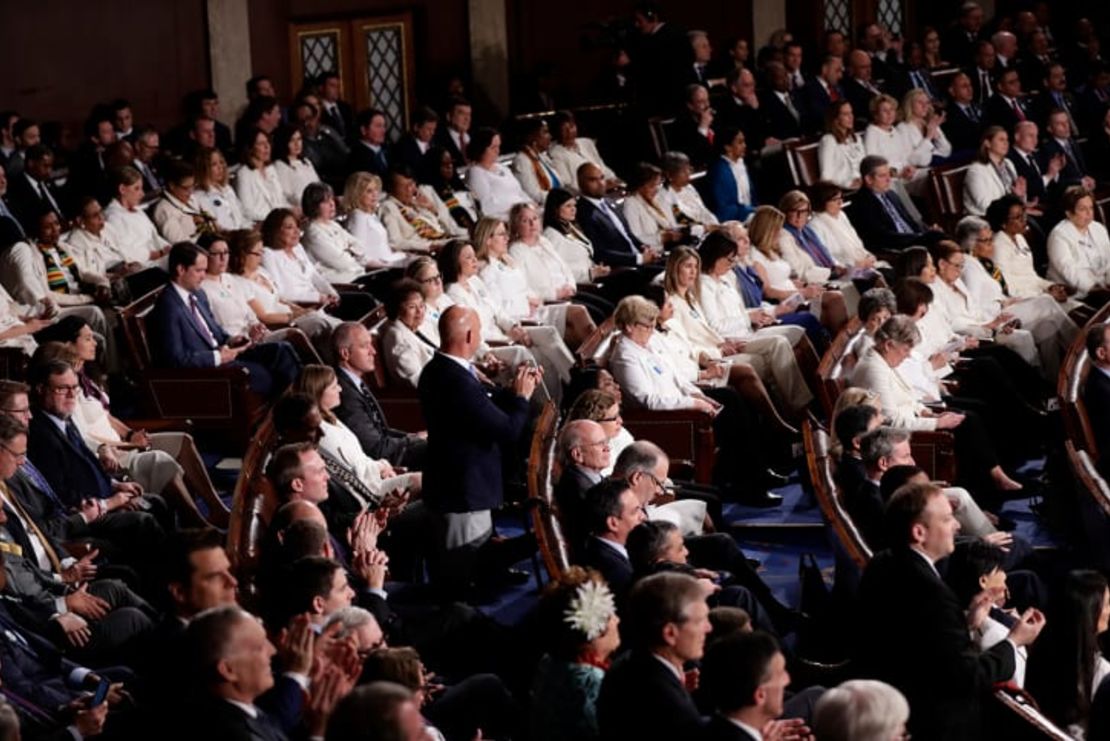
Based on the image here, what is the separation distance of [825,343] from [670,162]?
2105mm

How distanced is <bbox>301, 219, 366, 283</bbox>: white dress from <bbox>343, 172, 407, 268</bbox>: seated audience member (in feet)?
0.63

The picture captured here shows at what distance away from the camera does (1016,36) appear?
52.5 ft

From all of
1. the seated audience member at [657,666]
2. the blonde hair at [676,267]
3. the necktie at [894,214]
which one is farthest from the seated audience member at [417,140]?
the seated audience member at [657,666]

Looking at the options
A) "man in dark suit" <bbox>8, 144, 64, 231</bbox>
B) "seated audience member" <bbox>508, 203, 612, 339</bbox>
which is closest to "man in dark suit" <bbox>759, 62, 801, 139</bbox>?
"seated audience member" <bbox>508, 203, 612, 339</bbox>

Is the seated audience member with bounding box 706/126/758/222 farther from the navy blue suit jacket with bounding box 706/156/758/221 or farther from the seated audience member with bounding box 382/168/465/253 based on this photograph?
the seated audience member with bounding box 382/168/465/253

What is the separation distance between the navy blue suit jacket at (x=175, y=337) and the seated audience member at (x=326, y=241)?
1.64 metres

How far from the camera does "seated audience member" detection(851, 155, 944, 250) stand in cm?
1193

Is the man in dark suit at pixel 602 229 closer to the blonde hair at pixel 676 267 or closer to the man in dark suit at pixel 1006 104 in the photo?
the blonde hair at pixel 676 267

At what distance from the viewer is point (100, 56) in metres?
13.7

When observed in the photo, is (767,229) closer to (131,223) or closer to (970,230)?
(970,230)

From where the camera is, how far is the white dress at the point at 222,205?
36.2 ft

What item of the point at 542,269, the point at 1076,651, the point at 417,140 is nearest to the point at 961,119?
the point at 417,140

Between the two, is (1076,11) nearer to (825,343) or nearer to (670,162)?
(670,162)

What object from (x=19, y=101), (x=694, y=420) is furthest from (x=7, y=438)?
(x=19, y=101)
